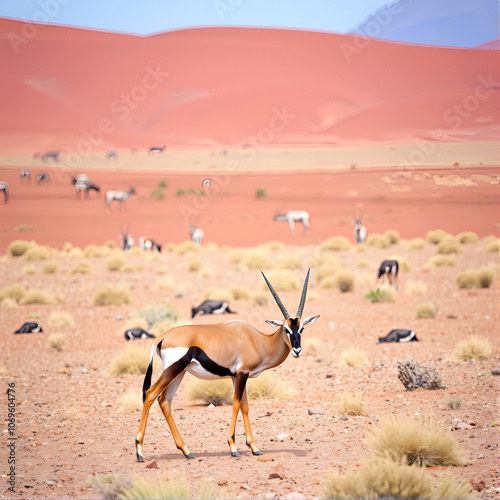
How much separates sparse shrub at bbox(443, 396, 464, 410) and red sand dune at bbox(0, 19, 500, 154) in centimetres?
3984

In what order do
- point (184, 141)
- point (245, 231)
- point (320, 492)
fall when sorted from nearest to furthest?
point (320, 492), point (245, 231), point (184, 141)

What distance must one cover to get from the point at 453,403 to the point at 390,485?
4.02 m

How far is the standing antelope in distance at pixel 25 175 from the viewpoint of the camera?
61938mm

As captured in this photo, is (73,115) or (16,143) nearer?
(16,143)

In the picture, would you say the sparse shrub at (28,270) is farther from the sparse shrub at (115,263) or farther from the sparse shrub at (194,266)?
the sparse shrub at (194,266)

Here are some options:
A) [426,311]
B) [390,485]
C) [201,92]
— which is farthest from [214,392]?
A: [201,92]

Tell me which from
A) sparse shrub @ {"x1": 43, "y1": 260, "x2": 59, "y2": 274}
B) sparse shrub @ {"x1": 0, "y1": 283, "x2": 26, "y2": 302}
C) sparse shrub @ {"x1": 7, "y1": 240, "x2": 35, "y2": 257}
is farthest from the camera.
A: sparse shrub @ {"x1": 7, "y1": 240, "x2": 35, "y2": 257}

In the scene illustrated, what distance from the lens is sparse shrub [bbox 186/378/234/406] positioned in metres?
10.3

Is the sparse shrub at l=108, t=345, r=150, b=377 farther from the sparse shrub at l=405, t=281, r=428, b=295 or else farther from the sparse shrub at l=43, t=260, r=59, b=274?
the sparse shrub at l=43, t=260, r=59, b=274

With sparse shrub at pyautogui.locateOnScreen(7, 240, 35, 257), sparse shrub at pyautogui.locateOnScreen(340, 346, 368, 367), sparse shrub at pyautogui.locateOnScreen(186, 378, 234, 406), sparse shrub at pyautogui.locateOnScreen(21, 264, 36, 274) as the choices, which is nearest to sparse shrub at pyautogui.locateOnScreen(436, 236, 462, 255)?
sparse shrub at pyautogui.locateOnScreen(21, 264, 36, 274)

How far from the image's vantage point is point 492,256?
95.8ft

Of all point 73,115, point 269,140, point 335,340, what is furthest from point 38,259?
point 73,115

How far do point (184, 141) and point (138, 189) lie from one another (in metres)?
14.0

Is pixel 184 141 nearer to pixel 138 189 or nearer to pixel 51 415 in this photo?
pixel 138 189
